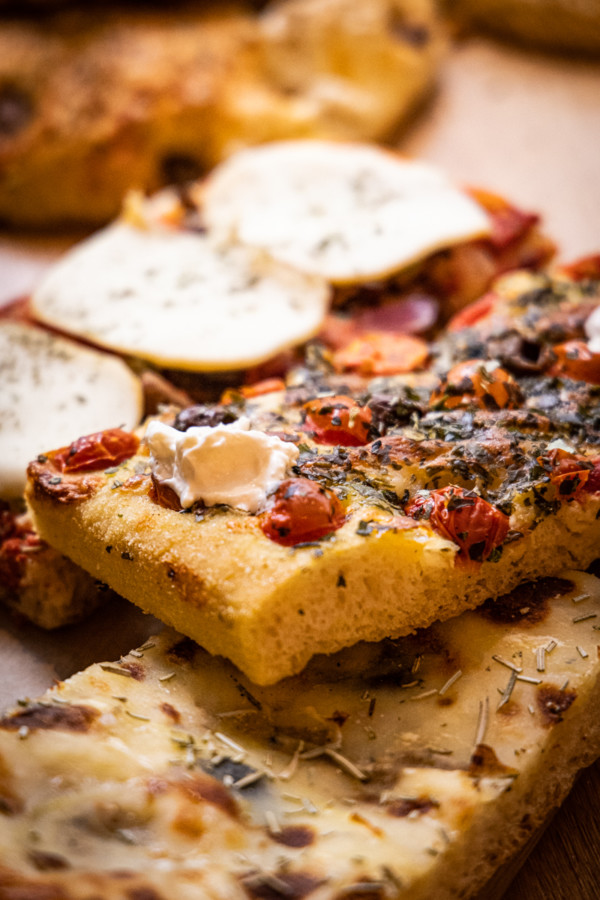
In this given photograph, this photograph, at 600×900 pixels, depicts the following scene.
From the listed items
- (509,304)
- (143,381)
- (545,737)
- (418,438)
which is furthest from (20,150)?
(545,737)

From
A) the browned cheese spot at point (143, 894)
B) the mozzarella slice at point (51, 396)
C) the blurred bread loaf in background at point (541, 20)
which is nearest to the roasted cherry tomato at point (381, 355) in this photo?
the mozzarella slice at point (51, 396)

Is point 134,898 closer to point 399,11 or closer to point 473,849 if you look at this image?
point 473,849

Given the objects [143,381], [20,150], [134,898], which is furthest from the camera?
[20,150]

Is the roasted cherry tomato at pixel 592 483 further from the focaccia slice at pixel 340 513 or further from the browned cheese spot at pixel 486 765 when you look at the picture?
the browned cheese spot at pixel 486 765

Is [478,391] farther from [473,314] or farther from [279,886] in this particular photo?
[279,886]

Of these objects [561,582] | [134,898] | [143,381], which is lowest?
[143,381]
